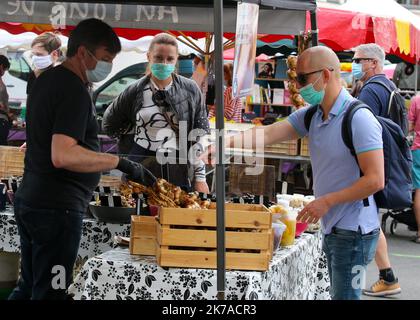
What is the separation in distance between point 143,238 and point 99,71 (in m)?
0.97

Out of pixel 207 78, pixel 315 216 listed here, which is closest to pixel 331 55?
pixel 315 216

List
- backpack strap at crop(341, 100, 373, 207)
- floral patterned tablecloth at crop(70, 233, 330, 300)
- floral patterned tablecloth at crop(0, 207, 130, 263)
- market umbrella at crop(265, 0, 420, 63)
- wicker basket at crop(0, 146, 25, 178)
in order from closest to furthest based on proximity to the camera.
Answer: floral patterned tablecloth at crop(70, 233, 330, 300) → backpack strap at crop(341, 100, 373, 207) → floral patterned tablecloth at crop(0, 207, 130, 263) → wicker basket at crop(0, 146, 25, 178) → market umbrella at crop(265, 0, 420, 63)

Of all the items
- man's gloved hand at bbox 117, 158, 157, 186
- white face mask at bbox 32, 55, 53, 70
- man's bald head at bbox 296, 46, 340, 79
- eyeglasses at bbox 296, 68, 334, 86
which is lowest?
man's gloved hand at bbox 117, 158, 157, 186

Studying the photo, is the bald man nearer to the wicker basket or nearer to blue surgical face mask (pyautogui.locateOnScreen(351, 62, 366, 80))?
the wicker basket

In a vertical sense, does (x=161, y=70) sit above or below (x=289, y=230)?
above

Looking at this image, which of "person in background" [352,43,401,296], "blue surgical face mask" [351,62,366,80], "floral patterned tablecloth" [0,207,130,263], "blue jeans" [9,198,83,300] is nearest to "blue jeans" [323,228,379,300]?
"blue jeans" [9,198,83,300]

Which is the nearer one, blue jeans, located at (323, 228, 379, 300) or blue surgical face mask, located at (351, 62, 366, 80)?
blue jeans, located at (323, 228, 379, 300)

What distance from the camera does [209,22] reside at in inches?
222

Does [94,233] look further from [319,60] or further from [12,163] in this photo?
[319,60]

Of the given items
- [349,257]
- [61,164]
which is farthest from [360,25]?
[61,164]

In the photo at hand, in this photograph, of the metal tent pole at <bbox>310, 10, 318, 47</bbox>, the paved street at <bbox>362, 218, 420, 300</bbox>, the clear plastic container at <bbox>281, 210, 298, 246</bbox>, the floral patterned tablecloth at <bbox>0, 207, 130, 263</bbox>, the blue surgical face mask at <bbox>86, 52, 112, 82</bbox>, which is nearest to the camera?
the blue surgical face mask at <bbox>86, 52, 112, 82</bbox>

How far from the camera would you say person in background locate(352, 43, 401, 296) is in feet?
24.1

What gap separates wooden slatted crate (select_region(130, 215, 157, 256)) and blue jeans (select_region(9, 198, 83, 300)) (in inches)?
11.8

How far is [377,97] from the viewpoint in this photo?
7.61 m
